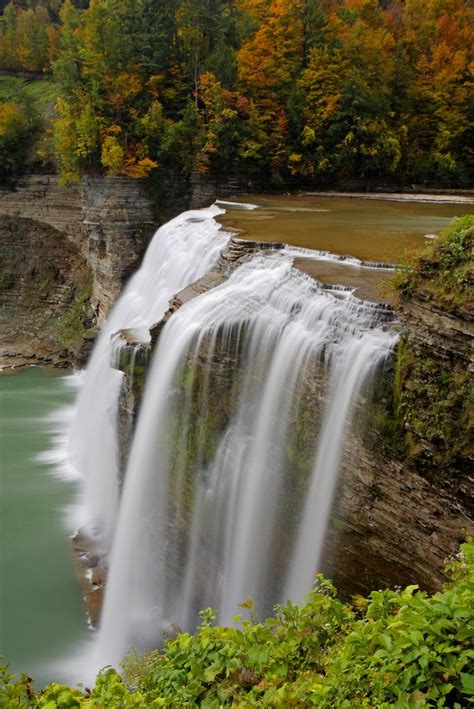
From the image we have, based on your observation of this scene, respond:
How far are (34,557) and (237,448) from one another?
6.93 metres

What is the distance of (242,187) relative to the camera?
93.1 feet

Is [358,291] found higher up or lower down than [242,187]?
lower down

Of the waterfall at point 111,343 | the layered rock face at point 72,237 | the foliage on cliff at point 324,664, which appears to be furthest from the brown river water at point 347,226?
the foliage on cliff at point 324,664

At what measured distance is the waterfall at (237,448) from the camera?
31.1 ft

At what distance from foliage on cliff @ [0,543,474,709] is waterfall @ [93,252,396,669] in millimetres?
4233

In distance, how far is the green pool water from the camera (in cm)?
1196

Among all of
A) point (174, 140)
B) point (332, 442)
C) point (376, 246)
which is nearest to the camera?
point (332, 442)

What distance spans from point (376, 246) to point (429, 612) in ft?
40.9

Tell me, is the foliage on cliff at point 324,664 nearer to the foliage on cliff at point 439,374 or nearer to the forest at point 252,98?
the foliage on cliff at point 439,374

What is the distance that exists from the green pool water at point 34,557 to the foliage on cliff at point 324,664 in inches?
306

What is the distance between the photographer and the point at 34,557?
1446 centimetres

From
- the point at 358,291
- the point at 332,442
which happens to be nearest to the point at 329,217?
the point at 358,291

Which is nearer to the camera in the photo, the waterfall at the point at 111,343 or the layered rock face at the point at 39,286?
the waterfall at the point at 111,343

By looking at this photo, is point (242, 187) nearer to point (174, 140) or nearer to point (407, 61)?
point (174, 140)
